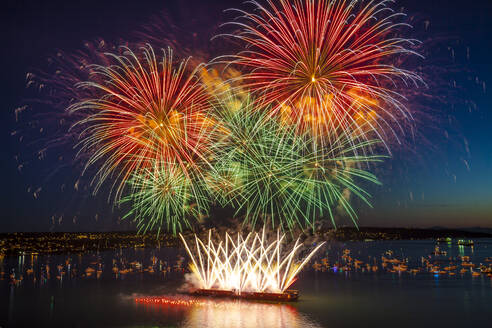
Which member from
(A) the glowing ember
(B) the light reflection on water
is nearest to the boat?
(B) the light reflection on water

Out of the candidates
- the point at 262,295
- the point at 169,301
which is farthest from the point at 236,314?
the point at 169,301

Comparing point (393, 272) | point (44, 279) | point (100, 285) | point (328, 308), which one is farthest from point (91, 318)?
point (393, 272)

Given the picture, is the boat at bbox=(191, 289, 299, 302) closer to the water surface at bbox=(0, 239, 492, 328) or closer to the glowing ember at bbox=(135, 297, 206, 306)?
the water surface at bbox=(0, 239, 492, 328)

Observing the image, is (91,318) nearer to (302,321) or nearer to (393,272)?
(302,321)

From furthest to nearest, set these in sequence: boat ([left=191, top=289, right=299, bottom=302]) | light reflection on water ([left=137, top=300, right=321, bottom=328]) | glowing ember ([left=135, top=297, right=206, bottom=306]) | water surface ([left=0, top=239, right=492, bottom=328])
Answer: glowing ember ([left=135, top=297, right=206, bottom=306]) < boat ([left=191, top=289, right=299, bottom=302]) < water surface ([left=0, top=239, right=492, bottom=328]) < light reflection on water ([left=137, top=300, right=321, bottom=328])

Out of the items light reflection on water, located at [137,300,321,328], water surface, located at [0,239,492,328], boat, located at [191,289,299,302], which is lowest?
water surface, located at [0,239,492,328]

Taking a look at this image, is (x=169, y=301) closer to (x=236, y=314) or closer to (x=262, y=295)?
(x=262, y=295)

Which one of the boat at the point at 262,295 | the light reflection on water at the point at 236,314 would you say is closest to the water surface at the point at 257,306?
the light reflection on water at the point at 236,314

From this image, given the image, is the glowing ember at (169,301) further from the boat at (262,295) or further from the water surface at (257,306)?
the boat at (262,295)

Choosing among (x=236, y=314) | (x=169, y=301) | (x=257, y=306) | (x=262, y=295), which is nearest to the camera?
(x=236, y=314)

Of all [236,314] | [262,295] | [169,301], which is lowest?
[169,301]

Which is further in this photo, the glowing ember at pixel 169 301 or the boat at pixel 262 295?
the glowing ember at pixel 169 301

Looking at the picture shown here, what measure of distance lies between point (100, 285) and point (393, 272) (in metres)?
47.8

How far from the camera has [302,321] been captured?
102 ft
